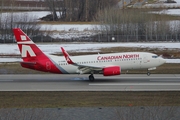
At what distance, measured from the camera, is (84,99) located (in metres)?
27.1

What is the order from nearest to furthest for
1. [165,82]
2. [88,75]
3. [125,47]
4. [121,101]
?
[121,101], [165,82], [88,75], [125,47]

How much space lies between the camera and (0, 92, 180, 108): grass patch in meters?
24.6

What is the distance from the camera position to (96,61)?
36.6 m

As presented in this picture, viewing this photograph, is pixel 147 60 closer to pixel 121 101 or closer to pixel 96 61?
pixel 96 61

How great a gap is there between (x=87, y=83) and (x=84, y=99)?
8113 mm

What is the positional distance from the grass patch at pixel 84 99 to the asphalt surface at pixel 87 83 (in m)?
2.60

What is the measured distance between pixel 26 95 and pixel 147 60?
12.2 m

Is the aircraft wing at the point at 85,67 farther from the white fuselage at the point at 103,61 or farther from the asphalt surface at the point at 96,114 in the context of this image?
the asphalt surface at the point at 96,114

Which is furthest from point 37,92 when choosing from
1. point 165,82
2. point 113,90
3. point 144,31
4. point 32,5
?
point 32,5

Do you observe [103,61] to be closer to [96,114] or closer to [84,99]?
[84,99]

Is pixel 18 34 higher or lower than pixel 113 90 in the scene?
higher

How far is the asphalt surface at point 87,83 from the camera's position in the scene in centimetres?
3228

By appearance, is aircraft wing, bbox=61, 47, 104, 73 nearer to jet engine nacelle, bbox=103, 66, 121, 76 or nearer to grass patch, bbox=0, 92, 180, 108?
jet engine nacelle, bbox=103, 66, 121, 76

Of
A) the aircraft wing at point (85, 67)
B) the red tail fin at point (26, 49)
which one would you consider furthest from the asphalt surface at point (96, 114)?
the red tail fin at point (26, 49)
